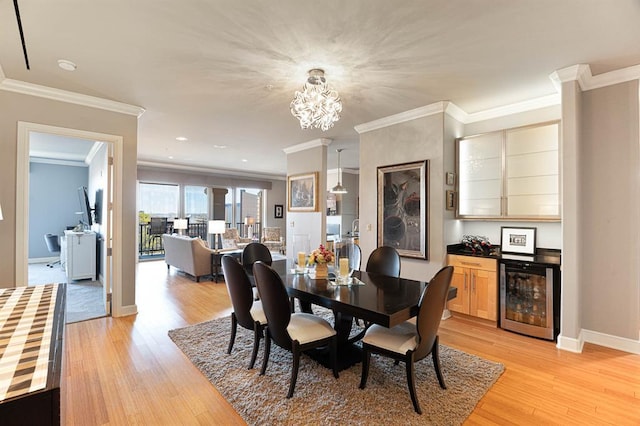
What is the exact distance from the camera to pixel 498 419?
203 centimetres

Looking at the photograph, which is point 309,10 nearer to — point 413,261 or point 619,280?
point 413,261

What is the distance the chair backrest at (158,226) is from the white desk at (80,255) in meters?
3.26

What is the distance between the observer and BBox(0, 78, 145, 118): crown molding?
3249 mm

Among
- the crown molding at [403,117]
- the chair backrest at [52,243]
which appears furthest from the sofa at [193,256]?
the crown molding at [403,117]

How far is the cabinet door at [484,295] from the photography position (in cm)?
361

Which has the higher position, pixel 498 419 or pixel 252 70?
pixel 252 70

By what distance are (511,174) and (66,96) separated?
17.5ft

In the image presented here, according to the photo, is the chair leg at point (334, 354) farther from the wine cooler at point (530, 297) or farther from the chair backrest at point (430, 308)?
the wine cooler at point (530, 297)

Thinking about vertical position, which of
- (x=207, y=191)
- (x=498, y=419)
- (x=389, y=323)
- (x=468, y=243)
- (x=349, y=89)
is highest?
(x=349, y=89)

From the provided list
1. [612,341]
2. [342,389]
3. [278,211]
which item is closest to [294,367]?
[342,389]

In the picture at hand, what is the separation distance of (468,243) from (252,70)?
11.1ft

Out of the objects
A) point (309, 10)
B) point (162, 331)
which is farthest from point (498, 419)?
point (162, 331)

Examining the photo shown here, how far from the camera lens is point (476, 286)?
3.75 meters

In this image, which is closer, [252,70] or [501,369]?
[501,369]
